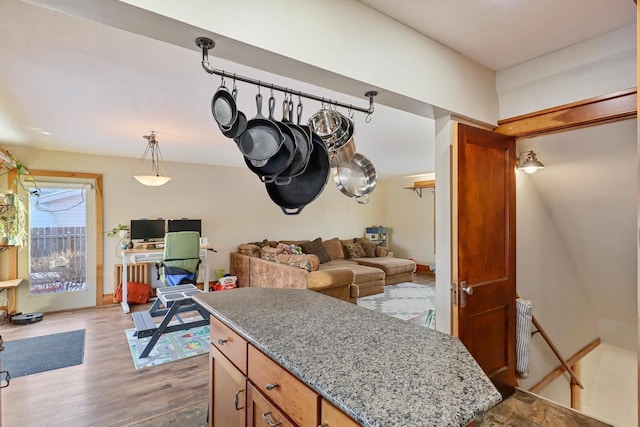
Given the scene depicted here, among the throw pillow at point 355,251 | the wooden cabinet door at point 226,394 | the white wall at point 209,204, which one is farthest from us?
the throw pillow at point 355,251

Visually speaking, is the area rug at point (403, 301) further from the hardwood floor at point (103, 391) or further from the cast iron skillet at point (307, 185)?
the cast iron skillet at point (307, 185)

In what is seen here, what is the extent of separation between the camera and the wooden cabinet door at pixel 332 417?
0.81 meters

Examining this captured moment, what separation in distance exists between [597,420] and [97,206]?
6190 millimetres

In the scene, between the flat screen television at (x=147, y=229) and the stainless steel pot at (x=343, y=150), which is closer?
the stainless steel pot at (x=343, y=150)

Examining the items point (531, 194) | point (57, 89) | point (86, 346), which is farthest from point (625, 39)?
point (86, 346)

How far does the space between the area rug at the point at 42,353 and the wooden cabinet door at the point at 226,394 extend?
2238 millimetres

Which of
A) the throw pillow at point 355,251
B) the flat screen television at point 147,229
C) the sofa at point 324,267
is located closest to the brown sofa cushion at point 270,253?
the sofa at point 324,267

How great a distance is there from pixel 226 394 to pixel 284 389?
2.00 feet

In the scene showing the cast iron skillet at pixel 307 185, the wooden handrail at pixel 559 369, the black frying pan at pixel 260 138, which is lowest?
the wooden handrail at pixel 559 369

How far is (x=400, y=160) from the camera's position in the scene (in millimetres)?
5594

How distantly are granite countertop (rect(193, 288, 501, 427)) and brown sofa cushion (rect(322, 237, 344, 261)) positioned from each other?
525 centimetres

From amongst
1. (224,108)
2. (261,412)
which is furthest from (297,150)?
(261,412)

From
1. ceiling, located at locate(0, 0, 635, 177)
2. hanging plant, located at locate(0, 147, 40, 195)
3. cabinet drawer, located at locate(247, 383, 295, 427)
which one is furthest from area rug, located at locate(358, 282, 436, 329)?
hanging plant, located at locate(0, 147, 40, 195)

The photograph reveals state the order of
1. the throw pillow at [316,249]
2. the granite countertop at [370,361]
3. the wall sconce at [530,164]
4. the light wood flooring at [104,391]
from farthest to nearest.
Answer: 1. the throw pillow at [316,249]
2. the wall sconce at [530,164]
3. the light wood flooring at [104,391]
4. the granite countertop at [370,361]
